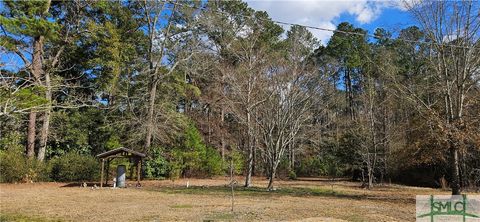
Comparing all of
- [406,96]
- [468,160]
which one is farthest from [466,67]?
[468,160]

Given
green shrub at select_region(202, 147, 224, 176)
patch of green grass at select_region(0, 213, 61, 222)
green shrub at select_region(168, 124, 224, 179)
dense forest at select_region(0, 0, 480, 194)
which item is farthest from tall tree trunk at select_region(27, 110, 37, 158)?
patch of green grass at select_region(0, 213, 61, 222)

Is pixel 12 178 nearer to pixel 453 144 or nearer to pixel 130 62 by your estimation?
pixel 130 62

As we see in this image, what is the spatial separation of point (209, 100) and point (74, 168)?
1548 cm

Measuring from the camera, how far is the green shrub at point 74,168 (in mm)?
24219

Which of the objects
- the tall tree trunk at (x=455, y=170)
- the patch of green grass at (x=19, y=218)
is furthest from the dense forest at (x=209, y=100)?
the patch of green grass at (x=19, y=218)

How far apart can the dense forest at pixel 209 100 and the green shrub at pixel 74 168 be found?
7 centimetres

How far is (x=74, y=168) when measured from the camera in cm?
2431

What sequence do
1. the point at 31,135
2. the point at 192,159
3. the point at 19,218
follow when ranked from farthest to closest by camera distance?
the point at 192,159, the point at 31,135, the point at 19,218

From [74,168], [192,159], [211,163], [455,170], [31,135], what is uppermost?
[31,135]

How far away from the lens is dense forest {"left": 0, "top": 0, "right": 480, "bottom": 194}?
1766cm

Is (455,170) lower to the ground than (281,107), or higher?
lower

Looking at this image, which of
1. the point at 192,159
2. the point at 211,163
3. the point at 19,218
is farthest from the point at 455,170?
the point at 211,163

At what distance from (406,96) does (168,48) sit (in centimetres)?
1953

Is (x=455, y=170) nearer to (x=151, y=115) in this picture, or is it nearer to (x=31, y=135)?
(x=151, y=115)
